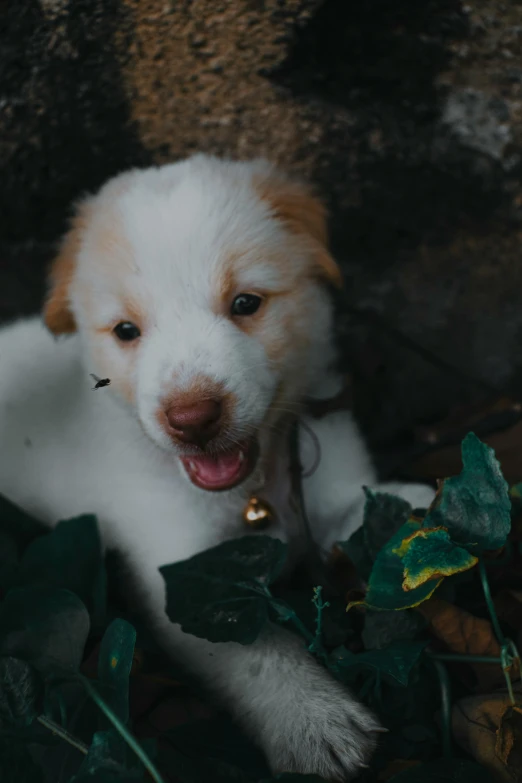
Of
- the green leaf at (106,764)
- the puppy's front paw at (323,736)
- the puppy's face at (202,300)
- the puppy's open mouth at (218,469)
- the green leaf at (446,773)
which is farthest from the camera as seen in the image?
the puppy's open mouth at (218,469)

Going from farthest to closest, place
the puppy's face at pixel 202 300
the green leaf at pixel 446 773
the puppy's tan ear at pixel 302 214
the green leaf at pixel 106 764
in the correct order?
1. the puppy's tan ear at pixel 302 214
2. the puppy's face at pixel 202 300
3. the green leaf at pixel 446 773
4. the green leaf at pixel 106 764

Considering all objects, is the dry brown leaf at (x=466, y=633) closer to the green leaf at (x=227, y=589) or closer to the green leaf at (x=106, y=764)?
the green leaf at (x=227, y=589)

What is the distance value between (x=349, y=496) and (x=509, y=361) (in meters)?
0.59

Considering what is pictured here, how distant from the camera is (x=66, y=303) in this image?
1591 millimetres

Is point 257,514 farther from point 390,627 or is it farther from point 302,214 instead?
point 302,214

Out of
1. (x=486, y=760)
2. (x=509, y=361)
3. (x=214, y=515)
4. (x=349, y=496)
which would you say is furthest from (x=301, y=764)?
(x=509, y=361)

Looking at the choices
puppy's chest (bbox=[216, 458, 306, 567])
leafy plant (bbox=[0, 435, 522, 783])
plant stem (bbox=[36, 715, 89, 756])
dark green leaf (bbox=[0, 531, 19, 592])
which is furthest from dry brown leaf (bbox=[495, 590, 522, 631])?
dark green leaf (bbox=[0, 531, 19, 592])

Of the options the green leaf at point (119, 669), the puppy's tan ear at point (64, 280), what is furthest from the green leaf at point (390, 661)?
the puppy's tan ear at point (64, 280)

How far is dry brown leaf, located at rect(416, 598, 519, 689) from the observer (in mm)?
1319

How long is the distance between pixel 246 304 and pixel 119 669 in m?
0.71

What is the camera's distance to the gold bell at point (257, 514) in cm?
162

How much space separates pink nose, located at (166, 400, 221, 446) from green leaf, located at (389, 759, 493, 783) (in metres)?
0.62

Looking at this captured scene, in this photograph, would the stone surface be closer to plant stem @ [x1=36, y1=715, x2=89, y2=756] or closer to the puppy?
the puppy

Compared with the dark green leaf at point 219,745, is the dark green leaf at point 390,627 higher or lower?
higher
